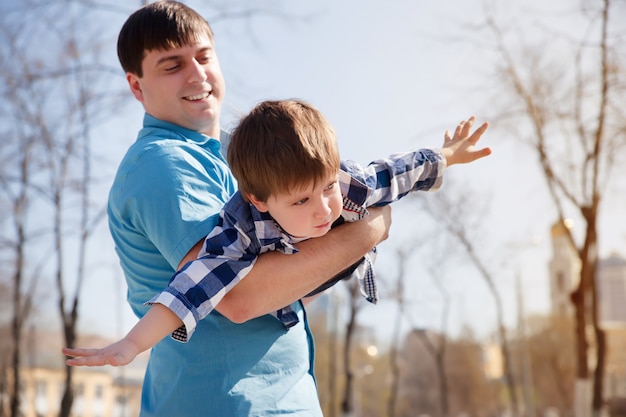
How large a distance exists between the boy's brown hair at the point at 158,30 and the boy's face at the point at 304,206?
0.65 meters

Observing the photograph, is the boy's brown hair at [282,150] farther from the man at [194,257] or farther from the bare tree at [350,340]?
the bare tree at [350,340]

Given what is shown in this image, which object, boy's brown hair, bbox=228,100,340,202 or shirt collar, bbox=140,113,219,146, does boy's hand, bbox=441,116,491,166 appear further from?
shirt collar, bbox=140,113,219,146

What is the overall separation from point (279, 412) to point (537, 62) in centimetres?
1423

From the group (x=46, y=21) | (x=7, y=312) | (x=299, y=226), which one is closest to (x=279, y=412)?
(x=299, y=226)

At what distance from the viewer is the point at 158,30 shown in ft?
7.48

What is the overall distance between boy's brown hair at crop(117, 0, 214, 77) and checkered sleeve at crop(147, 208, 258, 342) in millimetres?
672

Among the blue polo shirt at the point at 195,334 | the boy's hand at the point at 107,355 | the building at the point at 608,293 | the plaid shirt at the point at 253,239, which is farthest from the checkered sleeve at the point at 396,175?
the building at the point at 608,293

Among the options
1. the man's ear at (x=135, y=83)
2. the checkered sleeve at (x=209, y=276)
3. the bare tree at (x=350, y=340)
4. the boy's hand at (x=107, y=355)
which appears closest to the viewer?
the boy's hand at (x=107, y=355)

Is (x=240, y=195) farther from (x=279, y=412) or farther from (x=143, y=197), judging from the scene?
(x=279, y=412)

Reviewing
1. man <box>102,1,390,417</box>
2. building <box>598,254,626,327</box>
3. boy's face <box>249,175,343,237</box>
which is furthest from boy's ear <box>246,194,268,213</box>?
building <box>598,254,626,327</box>

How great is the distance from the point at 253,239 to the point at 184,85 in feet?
2.13

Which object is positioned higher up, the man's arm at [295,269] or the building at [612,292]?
the man's arm at [295,269]

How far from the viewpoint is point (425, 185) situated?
2316 mm

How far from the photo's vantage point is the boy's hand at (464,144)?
7.99 feet
